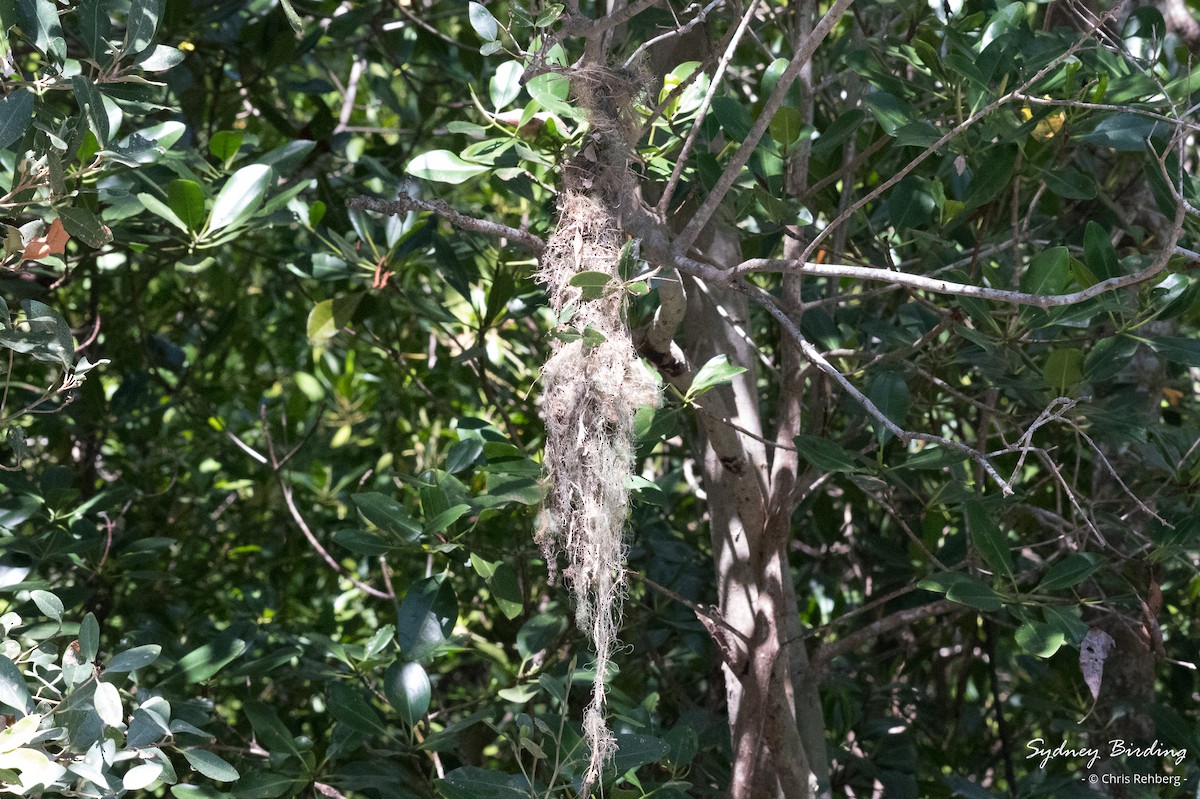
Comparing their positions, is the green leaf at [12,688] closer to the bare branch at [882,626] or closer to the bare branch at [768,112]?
the bare branch at [768,112]

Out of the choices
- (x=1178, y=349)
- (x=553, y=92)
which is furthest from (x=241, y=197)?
(x=1178, y=349)

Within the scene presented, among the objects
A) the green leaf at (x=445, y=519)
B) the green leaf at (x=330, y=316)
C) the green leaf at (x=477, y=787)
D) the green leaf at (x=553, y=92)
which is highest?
the green leaf at (x=553, y=92)

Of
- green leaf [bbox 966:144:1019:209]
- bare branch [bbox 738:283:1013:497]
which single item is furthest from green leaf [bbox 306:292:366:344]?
green leaf [bbox 966:144:1019:209]

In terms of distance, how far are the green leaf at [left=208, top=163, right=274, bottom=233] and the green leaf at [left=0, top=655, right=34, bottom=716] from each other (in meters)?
0.61

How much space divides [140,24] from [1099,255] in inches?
45.8

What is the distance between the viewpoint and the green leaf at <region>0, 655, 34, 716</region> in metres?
1.06

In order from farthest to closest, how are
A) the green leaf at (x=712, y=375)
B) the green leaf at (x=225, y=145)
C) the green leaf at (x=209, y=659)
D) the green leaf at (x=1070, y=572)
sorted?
the green leaf at (x=225, y=145), the green leaf at (x=209, y=659), the green leaf at (x=1070, y=572), the green leaf at (x=712, y=375)

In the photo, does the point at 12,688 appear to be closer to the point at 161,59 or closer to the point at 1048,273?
the point at 161,59

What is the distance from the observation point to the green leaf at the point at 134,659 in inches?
46.3

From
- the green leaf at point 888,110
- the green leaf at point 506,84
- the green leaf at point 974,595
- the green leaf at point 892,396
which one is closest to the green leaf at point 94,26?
the green leaf at point 506,84

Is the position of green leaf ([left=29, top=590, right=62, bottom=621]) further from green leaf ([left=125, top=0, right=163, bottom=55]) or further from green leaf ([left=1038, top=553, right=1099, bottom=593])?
green leaf ([left=1038, top=553, right=1099, bottom=593])

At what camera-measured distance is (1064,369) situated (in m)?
1.34

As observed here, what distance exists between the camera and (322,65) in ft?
7.27

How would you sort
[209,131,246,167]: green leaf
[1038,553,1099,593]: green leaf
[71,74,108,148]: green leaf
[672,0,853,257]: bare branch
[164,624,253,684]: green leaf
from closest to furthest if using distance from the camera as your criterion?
[672,0,853,257]: bare branch < [71,74,108,148]: green leaf < [1038,553,1099,593]: green leaf < [164,624,253,684]: green leaf < [209,131,246,167]: green leaf
